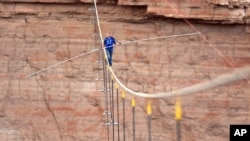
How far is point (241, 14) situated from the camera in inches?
480

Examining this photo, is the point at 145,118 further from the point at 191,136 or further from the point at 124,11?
the point at 124,11

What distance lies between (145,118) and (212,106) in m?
1.08

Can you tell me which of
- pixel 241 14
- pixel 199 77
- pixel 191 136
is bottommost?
pixel 191 136

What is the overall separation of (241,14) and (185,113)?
1783 millimetres

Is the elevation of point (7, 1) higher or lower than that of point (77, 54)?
higher

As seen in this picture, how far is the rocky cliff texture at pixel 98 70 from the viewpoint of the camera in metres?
12.4

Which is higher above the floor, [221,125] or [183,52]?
[183,52]

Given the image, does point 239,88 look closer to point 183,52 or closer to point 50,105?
point 183,52

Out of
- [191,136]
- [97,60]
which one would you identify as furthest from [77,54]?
[191,136]

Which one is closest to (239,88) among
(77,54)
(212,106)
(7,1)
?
(212,106)

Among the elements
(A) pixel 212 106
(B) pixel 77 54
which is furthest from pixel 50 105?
(A) pixel 212 106

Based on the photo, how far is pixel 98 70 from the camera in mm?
12445

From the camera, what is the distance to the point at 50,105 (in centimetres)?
1259

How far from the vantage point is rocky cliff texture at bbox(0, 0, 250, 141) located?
12414mm
